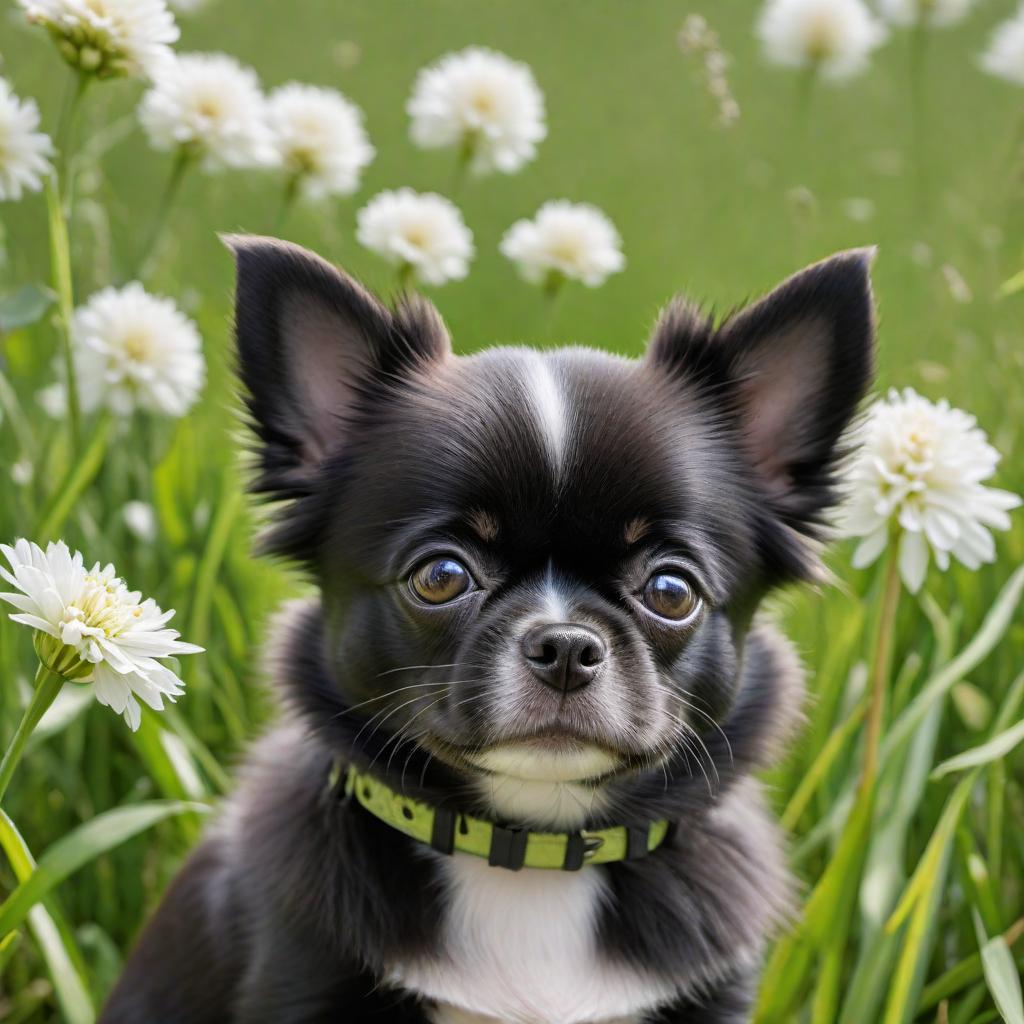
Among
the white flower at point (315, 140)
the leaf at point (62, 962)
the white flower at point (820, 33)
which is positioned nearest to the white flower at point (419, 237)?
the white flower at point (315, 140)

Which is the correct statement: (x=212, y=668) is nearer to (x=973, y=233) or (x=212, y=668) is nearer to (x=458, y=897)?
(x=458, y=897)

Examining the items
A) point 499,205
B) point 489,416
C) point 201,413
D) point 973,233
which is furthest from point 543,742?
point 499,205

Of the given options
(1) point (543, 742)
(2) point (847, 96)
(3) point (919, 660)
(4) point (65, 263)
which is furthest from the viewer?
(2) point (847, 96)

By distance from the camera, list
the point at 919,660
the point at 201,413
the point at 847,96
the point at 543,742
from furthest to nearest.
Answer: the point at 847,96 < the point at 201,413 < the point at 919,660 < the point at 543,742

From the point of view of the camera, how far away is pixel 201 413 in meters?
4.18

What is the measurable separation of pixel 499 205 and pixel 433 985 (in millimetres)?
4365

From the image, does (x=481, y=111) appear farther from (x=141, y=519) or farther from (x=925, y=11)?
(x=925, y=11)

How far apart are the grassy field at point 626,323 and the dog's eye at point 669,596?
59 cm

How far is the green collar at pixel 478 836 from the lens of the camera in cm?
224

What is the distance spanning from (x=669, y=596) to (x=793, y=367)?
0.51 m

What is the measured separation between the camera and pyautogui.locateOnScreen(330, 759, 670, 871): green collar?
224 centimetres

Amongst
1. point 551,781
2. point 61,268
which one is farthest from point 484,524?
point 61,268

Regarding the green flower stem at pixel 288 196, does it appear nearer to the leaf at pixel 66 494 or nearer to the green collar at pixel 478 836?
the leaf at pixel 66 494

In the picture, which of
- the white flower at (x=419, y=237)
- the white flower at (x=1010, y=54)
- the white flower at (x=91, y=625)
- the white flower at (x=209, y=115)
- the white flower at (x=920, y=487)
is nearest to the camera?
the white flower at (x=91, y=625)
